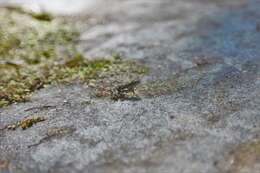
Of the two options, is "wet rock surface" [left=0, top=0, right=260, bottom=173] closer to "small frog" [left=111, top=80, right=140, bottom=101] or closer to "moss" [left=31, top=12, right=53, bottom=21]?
"small frog" [left=111, top=80, right=140, bottom=101]

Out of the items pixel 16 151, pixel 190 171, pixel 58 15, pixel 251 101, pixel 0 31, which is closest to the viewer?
pixel 190 171

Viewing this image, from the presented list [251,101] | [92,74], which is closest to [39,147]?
[92,74]

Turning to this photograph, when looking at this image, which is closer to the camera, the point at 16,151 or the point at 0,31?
the point at 16,151

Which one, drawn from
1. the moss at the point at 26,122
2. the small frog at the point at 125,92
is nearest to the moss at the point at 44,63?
the small frog at the point at 125,92

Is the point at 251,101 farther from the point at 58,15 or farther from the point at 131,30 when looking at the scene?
the point at 58,15

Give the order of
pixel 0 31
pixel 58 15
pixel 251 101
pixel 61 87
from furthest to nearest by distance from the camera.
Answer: pixel 58 15 < pixel 0 31 < pixel 61 87 < pixel 251 101

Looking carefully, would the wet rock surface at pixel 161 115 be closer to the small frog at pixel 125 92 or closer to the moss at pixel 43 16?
the small frog at pixel 125 92

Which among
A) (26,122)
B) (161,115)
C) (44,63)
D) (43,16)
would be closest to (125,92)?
(161,115)
